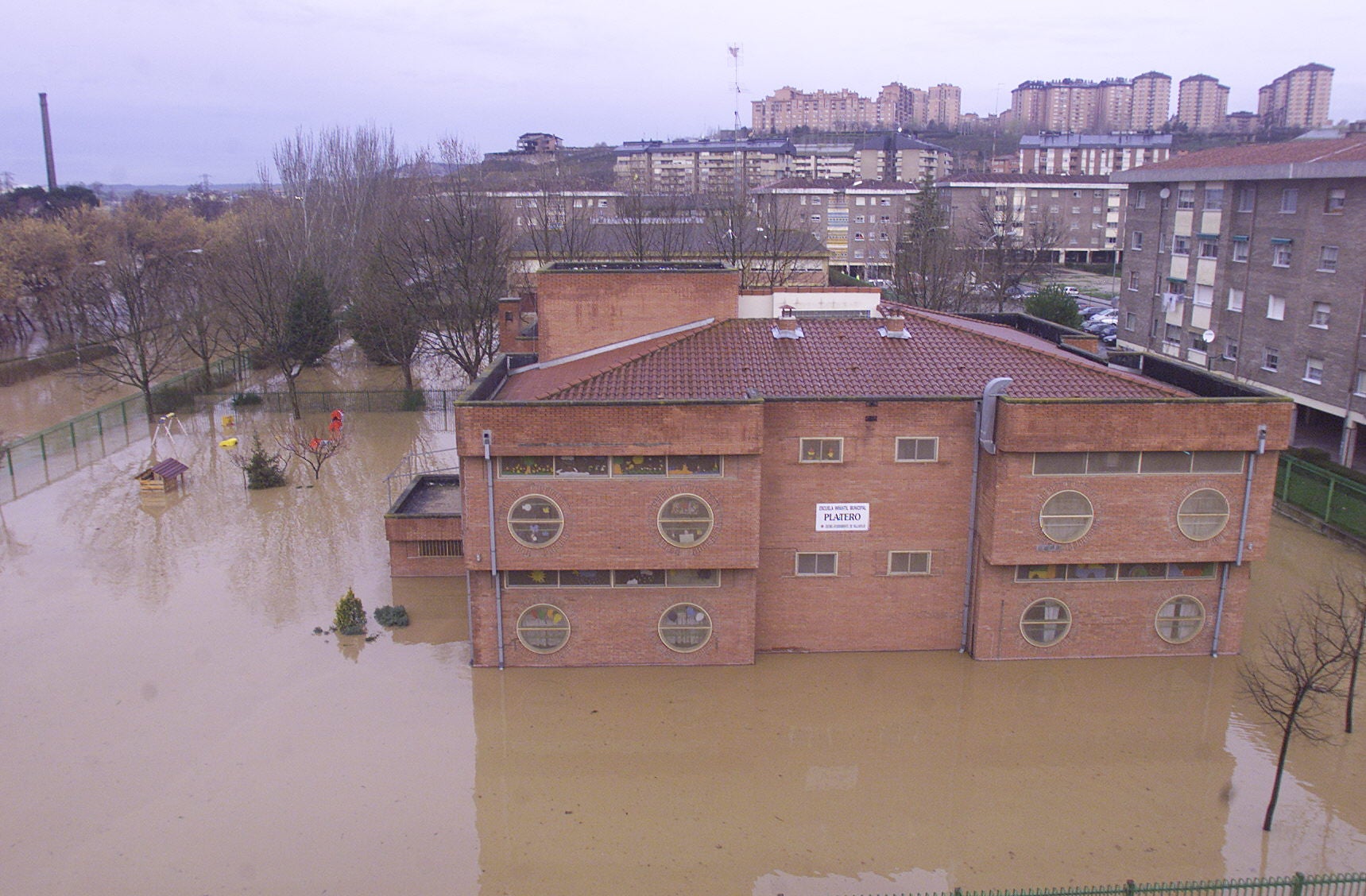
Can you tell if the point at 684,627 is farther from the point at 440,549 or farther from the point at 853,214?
the point at 853,214

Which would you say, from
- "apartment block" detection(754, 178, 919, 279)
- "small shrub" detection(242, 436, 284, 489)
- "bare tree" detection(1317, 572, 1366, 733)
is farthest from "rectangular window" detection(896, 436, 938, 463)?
"apartment block" detection(754, 178, 919, 279)

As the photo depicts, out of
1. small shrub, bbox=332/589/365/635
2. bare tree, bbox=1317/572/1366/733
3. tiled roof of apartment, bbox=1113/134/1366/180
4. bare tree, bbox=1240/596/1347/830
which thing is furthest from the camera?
tiled roof of apartment, bbox=1113/134/1366/180

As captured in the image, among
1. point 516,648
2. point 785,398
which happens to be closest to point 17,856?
point 516,648

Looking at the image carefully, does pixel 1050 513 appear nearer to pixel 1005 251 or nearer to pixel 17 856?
pixel 17 856

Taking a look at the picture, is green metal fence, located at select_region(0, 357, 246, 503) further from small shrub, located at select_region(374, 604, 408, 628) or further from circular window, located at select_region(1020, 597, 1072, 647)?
circular window, located at select_region(1020, 597, 1072, 647)

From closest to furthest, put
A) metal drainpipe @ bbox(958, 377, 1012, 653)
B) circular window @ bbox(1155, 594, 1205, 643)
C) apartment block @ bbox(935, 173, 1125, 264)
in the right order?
metal drainpipe @ bbox(958, 377, 1012, 653)
circular window @ bbox(1155, 594, 1205, 643)
apartment block @ bbox(935, 173, 1125, 264)

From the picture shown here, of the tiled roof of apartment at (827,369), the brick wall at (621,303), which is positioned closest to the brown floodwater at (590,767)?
the tiled roof of apartment at (827,369)

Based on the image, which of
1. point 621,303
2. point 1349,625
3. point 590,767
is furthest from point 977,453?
point 590,767
